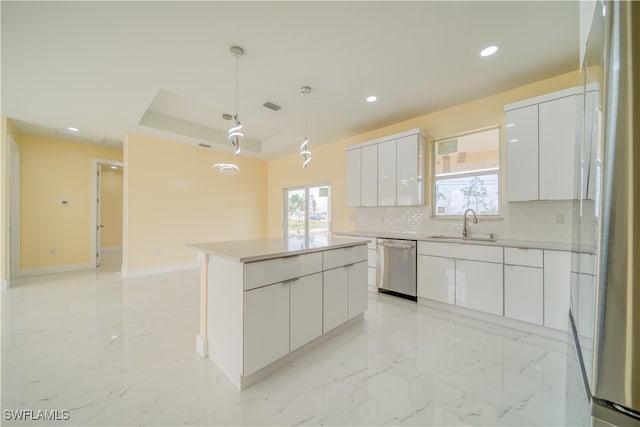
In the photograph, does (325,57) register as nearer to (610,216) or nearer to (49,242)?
(610,216)

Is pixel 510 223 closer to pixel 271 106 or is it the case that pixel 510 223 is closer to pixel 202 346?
pixel 271 106

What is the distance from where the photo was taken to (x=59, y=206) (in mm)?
5016

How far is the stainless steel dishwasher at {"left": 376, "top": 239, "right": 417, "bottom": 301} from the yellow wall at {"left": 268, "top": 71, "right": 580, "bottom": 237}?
2.99 feet

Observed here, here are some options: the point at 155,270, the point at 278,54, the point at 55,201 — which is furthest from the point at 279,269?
the point at 55,201

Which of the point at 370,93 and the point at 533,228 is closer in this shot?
the point at 533,228

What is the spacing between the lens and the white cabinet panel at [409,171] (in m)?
3.61

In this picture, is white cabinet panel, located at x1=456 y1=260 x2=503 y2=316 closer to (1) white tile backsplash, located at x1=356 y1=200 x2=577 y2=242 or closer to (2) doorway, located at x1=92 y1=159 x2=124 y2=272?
(1) white tile backsplash, located at x1=356 y1=200 x2=577 y2=242

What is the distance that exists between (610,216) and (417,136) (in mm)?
3525

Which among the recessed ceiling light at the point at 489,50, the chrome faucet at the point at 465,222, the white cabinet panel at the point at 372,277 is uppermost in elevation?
the recessed ceiling light at the point at 489,50

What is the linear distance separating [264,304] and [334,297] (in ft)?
2.77

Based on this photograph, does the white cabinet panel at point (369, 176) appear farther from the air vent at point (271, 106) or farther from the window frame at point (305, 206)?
the air vent at point (271, 106)

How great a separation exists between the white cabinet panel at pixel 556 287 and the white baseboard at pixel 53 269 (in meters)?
7.97

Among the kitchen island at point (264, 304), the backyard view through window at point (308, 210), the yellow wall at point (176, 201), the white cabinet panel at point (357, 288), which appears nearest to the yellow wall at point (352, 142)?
the backyard view through window at point (308, 210)

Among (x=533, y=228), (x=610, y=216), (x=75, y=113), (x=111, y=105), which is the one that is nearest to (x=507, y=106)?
(x=533, y=228)
